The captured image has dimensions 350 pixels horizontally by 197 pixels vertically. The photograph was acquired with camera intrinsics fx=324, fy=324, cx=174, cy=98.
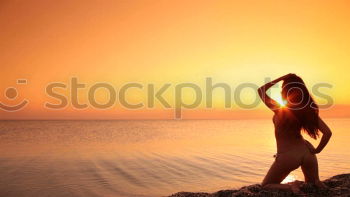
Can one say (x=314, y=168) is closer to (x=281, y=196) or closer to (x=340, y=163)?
(x=281, y=196)

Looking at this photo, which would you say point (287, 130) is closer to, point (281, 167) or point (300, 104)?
point (300, 104)

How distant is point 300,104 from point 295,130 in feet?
1.73

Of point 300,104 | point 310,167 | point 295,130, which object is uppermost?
point 300,104

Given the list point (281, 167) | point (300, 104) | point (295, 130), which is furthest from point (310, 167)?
point (300, 104)

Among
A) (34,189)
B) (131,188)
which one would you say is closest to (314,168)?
(131,188)

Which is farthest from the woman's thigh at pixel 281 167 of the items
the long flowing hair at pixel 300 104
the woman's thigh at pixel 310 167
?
the long flowing hair at pixel 300 104

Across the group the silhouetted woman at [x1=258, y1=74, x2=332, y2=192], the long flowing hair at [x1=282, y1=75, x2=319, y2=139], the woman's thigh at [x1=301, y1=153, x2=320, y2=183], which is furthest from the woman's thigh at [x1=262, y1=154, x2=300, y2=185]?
the long flowing hair at [x1=282, y1=75, x2=319, y2=139]

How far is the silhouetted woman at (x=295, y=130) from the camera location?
5809 mm

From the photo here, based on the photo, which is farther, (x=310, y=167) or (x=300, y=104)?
(x=310, y=167)

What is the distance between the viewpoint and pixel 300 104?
19.1 feet

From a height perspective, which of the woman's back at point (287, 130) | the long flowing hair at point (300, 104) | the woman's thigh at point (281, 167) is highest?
the long flowing hair at point (300, 104)

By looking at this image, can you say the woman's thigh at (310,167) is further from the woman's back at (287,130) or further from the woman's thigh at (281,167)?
the woman's back at (287,130)

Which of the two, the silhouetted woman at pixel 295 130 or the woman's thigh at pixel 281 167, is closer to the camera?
the silhouetted woman at pixel 295 130

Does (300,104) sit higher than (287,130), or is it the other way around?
(300,104)
